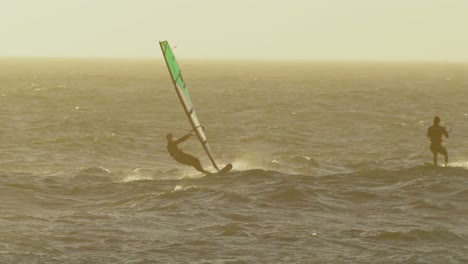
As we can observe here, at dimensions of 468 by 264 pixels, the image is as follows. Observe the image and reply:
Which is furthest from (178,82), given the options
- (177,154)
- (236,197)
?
(236,197)

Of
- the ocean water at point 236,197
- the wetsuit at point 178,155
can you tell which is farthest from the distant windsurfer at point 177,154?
the ocean water at point 236,197

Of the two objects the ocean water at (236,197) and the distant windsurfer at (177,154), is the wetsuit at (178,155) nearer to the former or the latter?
the distant windsurfer at (177,154)

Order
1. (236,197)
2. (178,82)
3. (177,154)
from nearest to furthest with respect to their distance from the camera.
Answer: (236,197) < (178,82) < (177,154)

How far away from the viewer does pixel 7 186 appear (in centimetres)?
2366

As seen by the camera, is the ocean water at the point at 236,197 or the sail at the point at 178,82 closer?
the ocean water at the point at 236,197

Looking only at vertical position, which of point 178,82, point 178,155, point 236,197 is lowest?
point 236,197

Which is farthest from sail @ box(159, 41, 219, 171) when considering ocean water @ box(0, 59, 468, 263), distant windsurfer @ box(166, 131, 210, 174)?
ocean water @ box(0, 59, 468, 263)

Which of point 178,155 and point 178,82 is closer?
point 178,82

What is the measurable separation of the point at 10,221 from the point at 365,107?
44.4 metres

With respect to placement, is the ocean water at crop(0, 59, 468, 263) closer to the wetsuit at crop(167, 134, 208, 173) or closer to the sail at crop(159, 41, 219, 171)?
the wetsuit at crop(167, 134, 208, 173)

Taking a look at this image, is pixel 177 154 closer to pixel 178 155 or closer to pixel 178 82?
pixel 178 155

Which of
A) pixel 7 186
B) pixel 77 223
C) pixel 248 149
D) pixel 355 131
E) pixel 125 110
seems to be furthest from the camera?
pixel 125 110

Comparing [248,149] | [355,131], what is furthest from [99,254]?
[355,131]

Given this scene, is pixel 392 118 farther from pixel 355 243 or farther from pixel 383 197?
pixel 355 243
